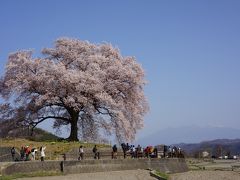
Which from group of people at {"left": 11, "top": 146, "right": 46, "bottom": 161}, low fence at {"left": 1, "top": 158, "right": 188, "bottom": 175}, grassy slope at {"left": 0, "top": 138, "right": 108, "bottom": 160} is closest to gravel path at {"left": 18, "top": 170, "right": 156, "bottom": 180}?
low fence at {"left": 1, "top": 158, "right": 188, "bottom": 175}

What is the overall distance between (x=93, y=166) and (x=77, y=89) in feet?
39.7

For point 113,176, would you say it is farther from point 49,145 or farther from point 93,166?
point 49,145

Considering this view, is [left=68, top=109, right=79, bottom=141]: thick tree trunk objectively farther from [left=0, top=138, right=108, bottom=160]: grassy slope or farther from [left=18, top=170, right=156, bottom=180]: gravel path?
[left=18, top=170, right=156, bottom=180]: gravel path

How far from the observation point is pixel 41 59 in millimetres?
46938

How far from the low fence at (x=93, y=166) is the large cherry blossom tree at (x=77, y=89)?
6.82 meters

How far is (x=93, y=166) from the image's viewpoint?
111 ft

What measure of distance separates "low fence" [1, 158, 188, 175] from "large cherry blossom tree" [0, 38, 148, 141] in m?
6.82

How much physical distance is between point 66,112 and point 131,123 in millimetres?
6614

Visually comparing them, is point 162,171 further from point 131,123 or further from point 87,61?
point 87,61

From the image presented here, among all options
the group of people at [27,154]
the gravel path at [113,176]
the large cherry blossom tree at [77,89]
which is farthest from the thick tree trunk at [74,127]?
the group of people at [27,154]

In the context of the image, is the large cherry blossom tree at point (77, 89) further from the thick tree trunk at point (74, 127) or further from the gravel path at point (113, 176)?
the gravel path at point (113, 176)

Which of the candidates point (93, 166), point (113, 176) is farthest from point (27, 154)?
point (113, 176)

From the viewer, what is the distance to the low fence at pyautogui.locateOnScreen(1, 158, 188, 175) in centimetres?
2948

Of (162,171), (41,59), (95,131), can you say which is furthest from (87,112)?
(162,171)
